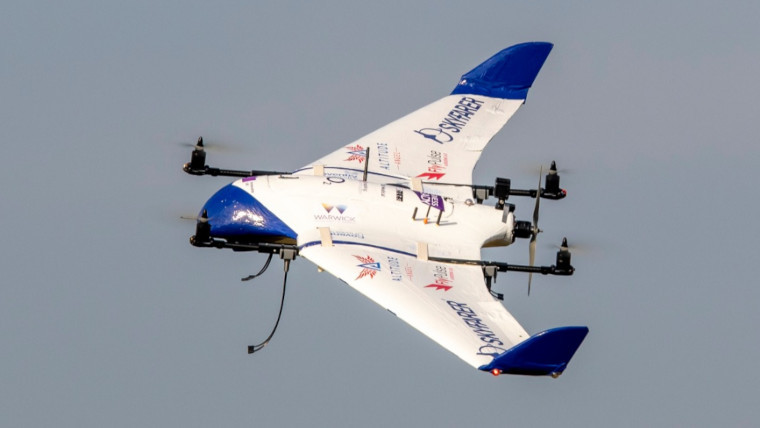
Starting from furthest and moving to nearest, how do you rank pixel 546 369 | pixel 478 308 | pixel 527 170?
pixel 527 170, pixel 478 308, pixel 546 369

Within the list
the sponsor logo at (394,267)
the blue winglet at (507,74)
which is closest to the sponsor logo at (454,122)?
the blue winglet at (507,74)

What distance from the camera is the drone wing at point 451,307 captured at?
69.7m

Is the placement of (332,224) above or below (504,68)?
below

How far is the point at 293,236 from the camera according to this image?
77.2m

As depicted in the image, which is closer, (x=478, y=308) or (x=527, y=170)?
(x=478, y=308)

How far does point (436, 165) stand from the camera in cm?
8269

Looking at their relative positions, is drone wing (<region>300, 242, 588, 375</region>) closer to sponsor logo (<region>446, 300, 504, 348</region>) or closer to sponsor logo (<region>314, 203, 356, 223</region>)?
sponsor logo (<region>446, 300, 504, 348</region>)

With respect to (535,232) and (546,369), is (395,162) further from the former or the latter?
(546,369)

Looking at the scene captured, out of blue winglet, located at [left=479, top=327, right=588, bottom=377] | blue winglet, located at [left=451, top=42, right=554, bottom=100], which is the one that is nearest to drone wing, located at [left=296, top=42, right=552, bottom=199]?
blue winglet, located at [left=451, top=42, right=554, bottom=100]

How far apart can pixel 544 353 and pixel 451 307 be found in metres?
5.81

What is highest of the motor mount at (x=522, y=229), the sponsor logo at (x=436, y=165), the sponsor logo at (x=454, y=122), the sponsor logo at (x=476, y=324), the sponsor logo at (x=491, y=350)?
the sponsor logo at (x=454, y=122)

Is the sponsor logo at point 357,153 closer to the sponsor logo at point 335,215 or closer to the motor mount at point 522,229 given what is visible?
the sponsor logo at point 335,215

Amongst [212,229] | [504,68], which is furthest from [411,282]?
[504,68]

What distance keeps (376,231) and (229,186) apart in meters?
5.27
